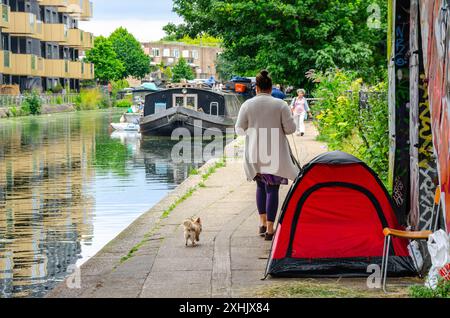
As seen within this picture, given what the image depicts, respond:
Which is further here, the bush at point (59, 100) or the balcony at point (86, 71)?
the balcony at point (86, 71)

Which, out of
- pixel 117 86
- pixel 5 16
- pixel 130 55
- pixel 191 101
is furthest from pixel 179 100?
pixel 130 55

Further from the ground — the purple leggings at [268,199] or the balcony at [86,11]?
the balcony at [86,11]

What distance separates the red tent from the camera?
841 centimetres

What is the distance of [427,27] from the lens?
8.09 meters

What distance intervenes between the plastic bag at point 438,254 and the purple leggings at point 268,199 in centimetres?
314

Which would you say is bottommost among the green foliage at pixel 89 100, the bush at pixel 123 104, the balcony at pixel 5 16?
the bush at pixel 123 104

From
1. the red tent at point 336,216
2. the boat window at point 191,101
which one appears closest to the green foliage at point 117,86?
the boat window at point 191,101

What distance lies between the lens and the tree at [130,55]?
141875mm

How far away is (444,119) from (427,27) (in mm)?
1082

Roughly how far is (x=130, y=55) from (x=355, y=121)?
4927 inches

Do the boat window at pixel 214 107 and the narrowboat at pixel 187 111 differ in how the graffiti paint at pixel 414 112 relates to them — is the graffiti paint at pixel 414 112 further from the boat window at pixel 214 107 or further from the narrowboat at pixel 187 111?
the boat window at pixel 214 107

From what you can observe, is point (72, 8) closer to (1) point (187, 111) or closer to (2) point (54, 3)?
(2) point (54, 3)
